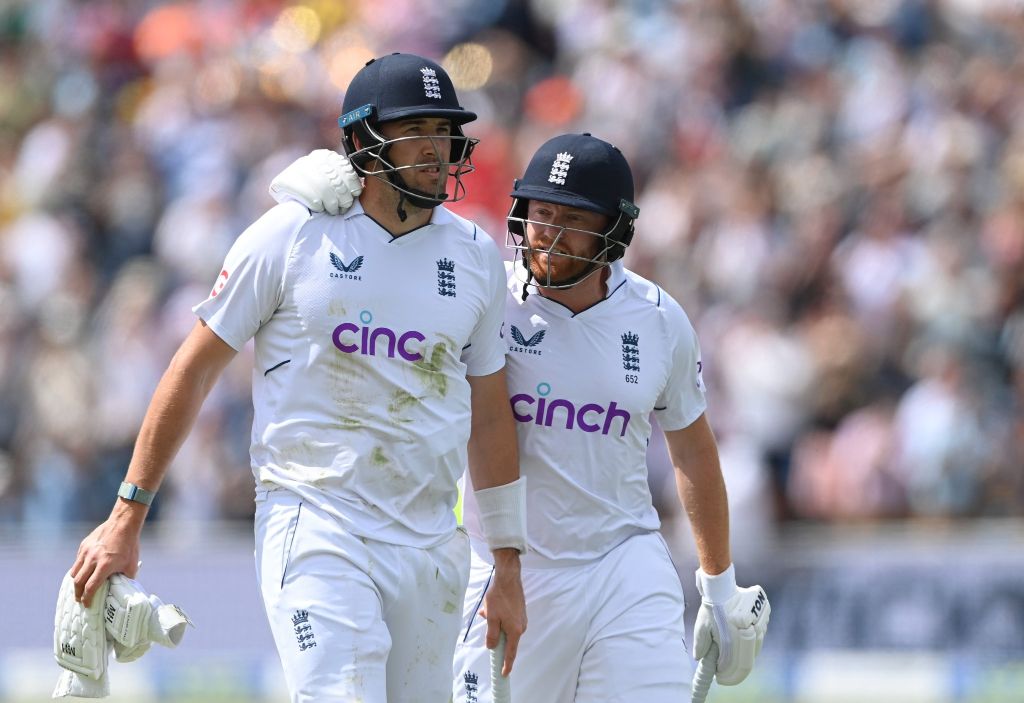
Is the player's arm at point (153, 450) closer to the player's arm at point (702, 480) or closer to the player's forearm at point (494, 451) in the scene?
the player's forearm at point (494, 451)

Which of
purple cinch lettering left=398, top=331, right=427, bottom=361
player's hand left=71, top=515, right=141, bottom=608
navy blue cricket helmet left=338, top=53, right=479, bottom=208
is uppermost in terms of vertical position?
navy blue cricket helmet left=338, top=53, right=479, bottom=208

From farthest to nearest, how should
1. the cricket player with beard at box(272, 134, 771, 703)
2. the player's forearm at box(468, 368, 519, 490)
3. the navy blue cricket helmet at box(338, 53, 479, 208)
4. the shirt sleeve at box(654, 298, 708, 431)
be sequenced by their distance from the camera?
1. the shirt sleeve at box(654, 298, 708, 431)
2. the cricket player with beard at box(272, 134, 771, 703)
3. the player's forearm at box(468, 368, 519, 490)
4. the navy blue cricket helmet at box(338, 53, 479, 208)

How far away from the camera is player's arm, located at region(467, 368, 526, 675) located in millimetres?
5547

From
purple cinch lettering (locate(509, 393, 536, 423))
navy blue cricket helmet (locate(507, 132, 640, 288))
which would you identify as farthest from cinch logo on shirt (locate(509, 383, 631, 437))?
navy blue cricket helmet (locate(507, 132, 640, 288))

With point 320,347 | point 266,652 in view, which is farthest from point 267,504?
point 266,652

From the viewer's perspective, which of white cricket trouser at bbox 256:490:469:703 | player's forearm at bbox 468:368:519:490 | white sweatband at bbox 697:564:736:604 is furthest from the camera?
white sweatband at bbox 697:564:736:604

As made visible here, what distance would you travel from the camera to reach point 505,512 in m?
5.55

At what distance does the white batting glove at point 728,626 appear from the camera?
6.09 m

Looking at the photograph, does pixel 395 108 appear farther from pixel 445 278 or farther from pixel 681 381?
pixel 681 381

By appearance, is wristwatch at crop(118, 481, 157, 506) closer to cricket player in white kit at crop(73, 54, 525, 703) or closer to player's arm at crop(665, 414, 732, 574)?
cricket player in white kit at crop(73, 54, 525, 703)

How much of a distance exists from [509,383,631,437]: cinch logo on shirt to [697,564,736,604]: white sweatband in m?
0.74

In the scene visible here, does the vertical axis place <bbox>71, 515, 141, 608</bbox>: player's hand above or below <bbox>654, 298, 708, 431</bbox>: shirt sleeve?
below

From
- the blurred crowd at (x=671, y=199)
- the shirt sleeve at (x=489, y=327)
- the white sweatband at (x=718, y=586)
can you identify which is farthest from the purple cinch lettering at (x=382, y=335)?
the blurred crowd at (x=671, y=199)

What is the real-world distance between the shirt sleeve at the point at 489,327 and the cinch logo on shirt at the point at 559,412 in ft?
0.88
